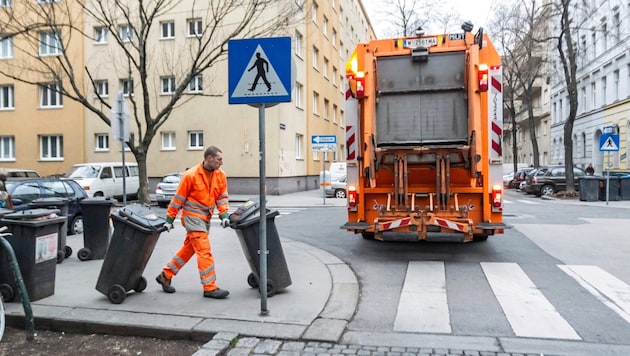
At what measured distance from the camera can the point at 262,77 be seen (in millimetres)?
4672

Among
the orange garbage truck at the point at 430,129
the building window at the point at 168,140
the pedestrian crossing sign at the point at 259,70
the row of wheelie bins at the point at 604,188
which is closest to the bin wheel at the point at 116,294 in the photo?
the pedestrian crossing sign at the point at 259,70

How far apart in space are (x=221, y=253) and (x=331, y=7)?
3105 cm

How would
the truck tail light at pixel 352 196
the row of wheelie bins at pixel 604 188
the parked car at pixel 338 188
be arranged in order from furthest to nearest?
the parked car at pixel 338 188 → the row of wheelie bins at pixel 604 188 → the truck tail light at pixel 352 196

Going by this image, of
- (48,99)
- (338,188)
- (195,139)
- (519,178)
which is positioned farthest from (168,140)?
(519,178)

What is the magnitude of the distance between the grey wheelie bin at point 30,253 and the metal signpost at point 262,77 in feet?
7.87

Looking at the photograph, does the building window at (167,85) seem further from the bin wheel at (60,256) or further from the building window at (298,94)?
the bin wheel at (60,256)

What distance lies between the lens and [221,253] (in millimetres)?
8141

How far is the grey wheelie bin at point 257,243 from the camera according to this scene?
17.2 ft

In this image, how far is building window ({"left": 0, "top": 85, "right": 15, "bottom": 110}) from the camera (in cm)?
2775

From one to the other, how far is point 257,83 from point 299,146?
2346 centimetres

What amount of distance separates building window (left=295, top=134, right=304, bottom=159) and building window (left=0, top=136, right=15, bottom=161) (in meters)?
16.2

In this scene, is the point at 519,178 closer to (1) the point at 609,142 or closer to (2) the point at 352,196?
(1) the point at 609,142

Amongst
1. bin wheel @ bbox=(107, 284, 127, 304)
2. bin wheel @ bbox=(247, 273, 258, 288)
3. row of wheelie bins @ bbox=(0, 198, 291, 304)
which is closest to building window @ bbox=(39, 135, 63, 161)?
row of wheelie bins @ bbox=(0, 198, 291, 304)

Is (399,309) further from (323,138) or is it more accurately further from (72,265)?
(323,138)
